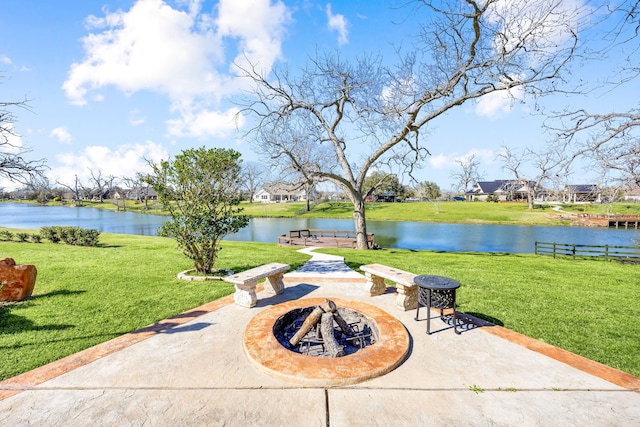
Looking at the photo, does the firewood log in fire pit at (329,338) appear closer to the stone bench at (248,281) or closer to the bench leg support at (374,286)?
the stone bench at (248,281)

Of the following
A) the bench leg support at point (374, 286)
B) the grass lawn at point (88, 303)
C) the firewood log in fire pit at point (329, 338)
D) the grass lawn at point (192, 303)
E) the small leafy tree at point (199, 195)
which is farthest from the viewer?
the small leafy tree at point (199, 195)

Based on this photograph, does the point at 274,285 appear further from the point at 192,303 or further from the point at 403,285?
the point at 403,285

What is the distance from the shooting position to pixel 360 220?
16000mm

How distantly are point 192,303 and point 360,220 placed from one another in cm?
1112

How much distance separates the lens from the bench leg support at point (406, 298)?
18.8ft

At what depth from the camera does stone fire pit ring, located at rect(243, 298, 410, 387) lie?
3.49m

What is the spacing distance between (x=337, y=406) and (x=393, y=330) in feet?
6.15

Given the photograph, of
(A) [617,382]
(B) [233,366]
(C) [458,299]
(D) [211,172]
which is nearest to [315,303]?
(B) [233,366]

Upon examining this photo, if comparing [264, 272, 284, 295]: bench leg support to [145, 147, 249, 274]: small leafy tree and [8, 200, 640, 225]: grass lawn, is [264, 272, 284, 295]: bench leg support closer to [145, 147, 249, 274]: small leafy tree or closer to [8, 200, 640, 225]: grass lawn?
[145, 147, 249, 274]: small leafy tree

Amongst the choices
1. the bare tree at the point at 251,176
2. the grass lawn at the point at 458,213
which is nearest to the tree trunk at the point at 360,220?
the bare tree at the point at 251,176

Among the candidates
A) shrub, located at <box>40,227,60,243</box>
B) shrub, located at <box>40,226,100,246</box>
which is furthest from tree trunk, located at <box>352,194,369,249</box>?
shrub, located at <box>40,227,60,243</box>

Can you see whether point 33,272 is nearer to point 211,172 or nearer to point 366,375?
point 211,172

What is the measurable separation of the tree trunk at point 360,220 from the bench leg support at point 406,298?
979cm

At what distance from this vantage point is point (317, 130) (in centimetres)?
1614
